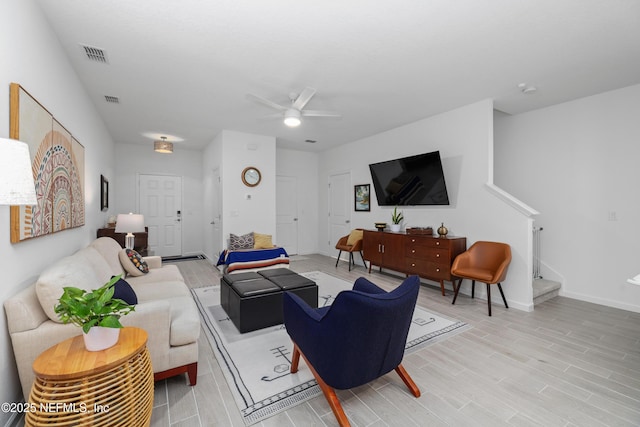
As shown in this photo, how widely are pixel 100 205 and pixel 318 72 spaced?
13.2 ft

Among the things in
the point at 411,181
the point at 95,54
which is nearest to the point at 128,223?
the point at 95,54

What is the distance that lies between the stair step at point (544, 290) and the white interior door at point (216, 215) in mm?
5138

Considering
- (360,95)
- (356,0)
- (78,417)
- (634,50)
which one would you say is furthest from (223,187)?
(634,50)

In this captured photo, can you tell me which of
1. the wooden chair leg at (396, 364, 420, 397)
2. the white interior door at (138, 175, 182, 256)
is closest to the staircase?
the wooden chair leg at (396, 364, 420, 397)

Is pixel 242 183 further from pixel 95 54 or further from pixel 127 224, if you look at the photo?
pixel 95 54

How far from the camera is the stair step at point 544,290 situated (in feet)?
12.1

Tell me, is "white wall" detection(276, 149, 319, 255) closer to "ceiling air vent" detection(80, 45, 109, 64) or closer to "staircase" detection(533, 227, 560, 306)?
"ceiling air vent" detection(80, 45, 109, 64)

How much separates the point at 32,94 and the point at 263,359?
8.55ft

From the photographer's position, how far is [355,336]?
149 centimetres

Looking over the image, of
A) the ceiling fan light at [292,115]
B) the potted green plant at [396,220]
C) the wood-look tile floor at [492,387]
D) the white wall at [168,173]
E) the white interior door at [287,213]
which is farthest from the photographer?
the white interior door at [287,213]

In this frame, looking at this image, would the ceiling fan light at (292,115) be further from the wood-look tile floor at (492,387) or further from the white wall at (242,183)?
the wood-look tile floor at (492,387)

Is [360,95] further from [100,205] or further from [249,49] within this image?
[100,205]

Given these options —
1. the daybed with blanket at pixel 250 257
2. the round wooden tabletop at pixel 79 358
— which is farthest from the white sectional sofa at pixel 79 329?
the daybed with blanket at pixel 250 257

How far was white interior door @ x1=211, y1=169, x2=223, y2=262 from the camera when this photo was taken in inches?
219
